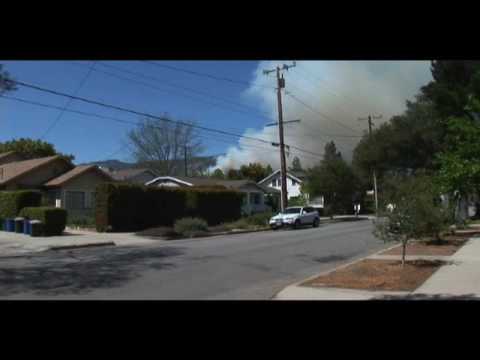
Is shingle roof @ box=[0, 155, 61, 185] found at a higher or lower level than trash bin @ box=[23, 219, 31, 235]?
higher

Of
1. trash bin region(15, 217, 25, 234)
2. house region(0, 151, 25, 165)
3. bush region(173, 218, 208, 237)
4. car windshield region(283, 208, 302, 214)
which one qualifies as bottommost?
bush region(173, 218, 208, 237)

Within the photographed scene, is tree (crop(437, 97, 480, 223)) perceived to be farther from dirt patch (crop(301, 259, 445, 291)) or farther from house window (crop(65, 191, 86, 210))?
house window (crop(65, 191, 86, 210))

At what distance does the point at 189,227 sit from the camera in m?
28.2

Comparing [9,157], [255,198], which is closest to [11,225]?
[9,157]

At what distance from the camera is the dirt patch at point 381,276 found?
431 inches

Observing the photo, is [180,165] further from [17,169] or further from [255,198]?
[17,169]

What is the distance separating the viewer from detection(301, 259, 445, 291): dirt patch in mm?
10951

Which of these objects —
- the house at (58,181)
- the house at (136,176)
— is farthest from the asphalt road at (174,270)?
the house at (136,176)

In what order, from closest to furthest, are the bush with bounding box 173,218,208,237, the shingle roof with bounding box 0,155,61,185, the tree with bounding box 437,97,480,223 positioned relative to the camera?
the tree with bounding box 437,97,480,223 < the bush with bounding box 173,218,208,237 < the shingle roof with bounding box 0,155,61,185

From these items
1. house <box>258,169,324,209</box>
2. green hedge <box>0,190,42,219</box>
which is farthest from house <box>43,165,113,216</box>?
house <box>258,169,324,209</box>

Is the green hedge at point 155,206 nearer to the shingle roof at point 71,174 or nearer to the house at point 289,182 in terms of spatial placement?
the shingle roof at point 71,174

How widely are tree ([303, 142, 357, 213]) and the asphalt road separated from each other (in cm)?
3122
